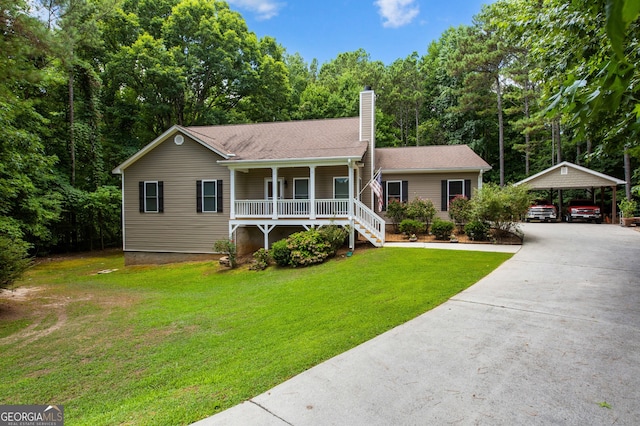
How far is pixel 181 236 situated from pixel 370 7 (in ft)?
62.3

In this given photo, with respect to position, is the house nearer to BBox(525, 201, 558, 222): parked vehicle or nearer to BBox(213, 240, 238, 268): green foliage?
BBox(213, 240, 238, 268): green foliage

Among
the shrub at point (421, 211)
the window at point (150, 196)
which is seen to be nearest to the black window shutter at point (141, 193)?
the window at point (150, 196)

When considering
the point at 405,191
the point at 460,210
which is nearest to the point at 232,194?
the point at 405,191

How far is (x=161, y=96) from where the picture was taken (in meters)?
24.5

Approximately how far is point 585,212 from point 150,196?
2483 centimetres

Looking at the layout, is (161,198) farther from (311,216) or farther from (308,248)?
(308,248)

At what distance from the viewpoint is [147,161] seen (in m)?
15.4

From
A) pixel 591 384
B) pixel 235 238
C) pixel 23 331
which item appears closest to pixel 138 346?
pixel 23 331

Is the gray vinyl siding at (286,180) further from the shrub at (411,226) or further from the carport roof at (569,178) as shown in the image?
the carport roof at (569,178)

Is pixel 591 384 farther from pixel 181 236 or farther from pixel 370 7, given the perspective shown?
pixel 370 7

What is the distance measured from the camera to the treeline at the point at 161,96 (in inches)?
495

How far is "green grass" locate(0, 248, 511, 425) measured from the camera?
3.69 metres

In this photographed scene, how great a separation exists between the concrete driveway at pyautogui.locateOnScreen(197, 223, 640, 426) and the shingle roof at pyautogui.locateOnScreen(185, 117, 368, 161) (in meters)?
8.86

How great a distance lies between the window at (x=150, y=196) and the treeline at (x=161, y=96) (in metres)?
4.11
